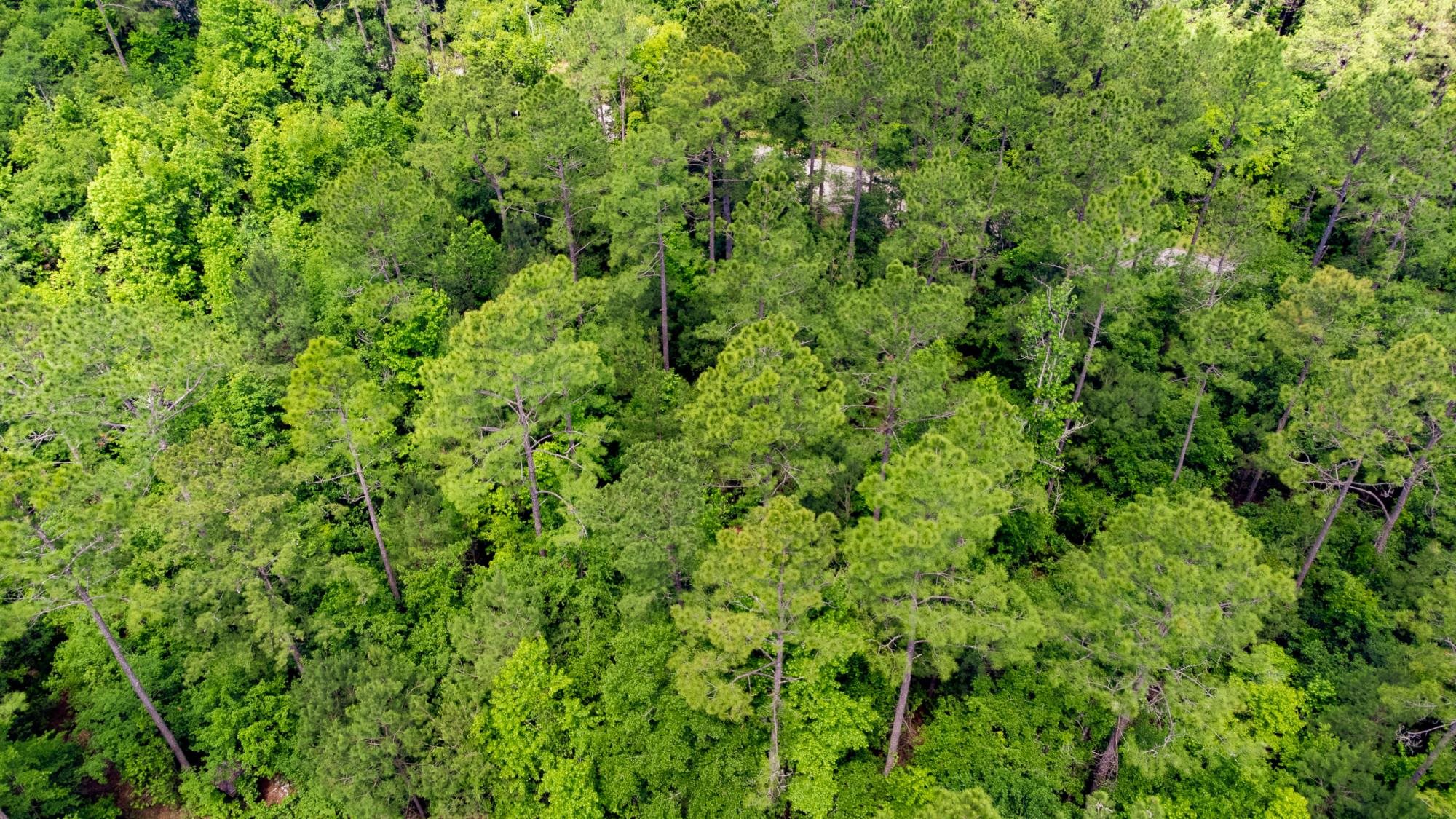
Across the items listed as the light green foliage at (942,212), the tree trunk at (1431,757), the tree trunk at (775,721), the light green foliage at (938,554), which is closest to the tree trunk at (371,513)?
the tree trunk at (775,721)

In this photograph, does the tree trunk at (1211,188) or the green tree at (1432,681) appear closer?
the green tree at (1432,681)

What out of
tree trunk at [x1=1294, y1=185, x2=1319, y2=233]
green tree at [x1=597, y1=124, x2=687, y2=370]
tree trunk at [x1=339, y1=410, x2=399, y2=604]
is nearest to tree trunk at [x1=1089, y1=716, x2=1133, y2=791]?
green tree at [x1=597, y1=124, x2=687, y2=370]

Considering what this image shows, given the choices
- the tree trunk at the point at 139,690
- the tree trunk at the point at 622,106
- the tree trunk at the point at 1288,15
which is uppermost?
the tree trunk at the point at 1288,15

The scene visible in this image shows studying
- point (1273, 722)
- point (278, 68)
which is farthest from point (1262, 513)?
point (278, 68)

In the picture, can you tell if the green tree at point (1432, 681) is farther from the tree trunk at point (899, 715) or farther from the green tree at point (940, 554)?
the tree trunk at point (899, 715)

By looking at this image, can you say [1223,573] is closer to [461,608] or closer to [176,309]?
[461,608]

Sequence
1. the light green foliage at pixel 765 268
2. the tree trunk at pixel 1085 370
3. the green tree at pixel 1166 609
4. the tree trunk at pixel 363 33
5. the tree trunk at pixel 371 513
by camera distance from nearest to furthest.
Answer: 1. the green tree at pixel 1166 609
2. the tree trunk at pixel 371 513
3. the light green foliage at pixel 765 268
4. the tree trunk at pixel 1085 370
5. the tree trunk at pixel 363 33

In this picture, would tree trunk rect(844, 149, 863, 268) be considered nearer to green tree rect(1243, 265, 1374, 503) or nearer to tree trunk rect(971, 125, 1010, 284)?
tree trunk rect(971, 125, 1010, 284)
